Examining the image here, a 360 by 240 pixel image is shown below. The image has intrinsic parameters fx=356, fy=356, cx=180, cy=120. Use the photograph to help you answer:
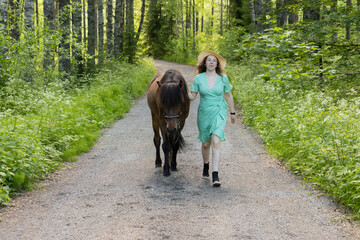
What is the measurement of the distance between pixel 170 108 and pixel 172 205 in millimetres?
1467

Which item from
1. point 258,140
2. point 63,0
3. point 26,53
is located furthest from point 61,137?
point 63,0

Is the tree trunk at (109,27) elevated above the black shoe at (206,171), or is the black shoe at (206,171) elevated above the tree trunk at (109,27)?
the tree trunk at (109,27)

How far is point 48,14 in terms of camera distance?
1307 cm

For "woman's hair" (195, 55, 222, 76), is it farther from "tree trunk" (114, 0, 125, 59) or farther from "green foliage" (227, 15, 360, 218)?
"tree trunk" (114, 0, 125, 59)

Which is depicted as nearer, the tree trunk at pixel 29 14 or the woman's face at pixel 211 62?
the woman's face at pixel 211 62

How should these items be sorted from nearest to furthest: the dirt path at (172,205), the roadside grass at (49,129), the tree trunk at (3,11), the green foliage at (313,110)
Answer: the dirt path at (172,205), the green foliage at (313,110), the roadside grass at (49,129), the tree trunk at (3,11)

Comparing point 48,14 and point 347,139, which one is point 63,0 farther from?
point 347,139

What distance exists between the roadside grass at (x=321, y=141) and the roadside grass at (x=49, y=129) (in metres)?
4.36

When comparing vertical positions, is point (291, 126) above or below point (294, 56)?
below

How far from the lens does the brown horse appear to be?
5.43 metres

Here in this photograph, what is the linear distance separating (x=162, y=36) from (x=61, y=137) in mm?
37820

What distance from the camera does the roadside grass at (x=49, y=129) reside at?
531 cm

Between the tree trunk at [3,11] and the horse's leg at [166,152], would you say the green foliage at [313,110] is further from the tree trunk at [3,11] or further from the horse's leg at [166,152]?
the tree trunk at [3,11]

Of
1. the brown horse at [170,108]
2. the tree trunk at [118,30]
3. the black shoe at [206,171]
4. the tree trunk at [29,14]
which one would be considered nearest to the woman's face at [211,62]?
the brown horse at [170,108]
